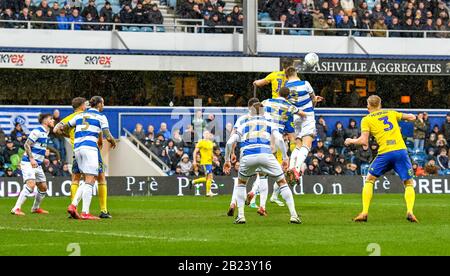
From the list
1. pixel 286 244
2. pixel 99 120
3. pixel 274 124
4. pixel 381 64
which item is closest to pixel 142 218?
pixel 99 120

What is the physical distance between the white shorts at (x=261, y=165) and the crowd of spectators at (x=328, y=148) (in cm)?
1703

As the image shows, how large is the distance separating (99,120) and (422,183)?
17.3m

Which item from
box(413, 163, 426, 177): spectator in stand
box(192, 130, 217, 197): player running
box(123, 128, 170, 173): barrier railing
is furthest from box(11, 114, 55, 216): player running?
box(413, 163, 426, 177): spectator in stand

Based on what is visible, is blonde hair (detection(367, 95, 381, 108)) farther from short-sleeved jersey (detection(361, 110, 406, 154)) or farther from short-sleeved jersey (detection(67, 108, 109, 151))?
short-sleeved jersey (detection(67, 108, 109, 151))

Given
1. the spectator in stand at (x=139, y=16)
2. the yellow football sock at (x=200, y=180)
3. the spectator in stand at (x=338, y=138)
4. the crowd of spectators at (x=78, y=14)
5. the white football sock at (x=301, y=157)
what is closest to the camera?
the white football sock at (x=301, y=157)

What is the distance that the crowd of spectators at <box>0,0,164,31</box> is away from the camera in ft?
121

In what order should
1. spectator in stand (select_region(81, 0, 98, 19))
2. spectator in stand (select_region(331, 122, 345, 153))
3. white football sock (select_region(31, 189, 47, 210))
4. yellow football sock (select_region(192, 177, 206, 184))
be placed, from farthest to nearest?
spectator in stand (select_region(81, 0, 98, 19))
spectator in stand (select_region(331, 122, 345, 153))
yellow football sock (select_region(192, 177, 206, 184))
white football sock (select_region(31, 189, 47, 210))

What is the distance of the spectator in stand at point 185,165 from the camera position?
34.9 metres

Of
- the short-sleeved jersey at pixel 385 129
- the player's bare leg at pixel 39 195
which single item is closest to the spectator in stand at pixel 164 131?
the player's bare leg at pixel 39 195

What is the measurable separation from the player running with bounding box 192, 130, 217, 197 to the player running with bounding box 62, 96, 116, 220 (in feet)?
42.5

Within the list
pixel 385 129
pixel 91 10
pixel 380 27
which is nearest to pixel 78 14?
pixel 91 10

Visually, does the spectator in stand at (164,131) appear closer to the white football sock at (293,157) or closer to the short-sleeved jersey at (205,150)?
the short-sleeved jersey at (205,150)

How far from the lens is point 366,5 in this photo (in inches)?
1651

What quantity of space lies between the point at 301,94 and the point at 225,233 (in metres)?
6.06
